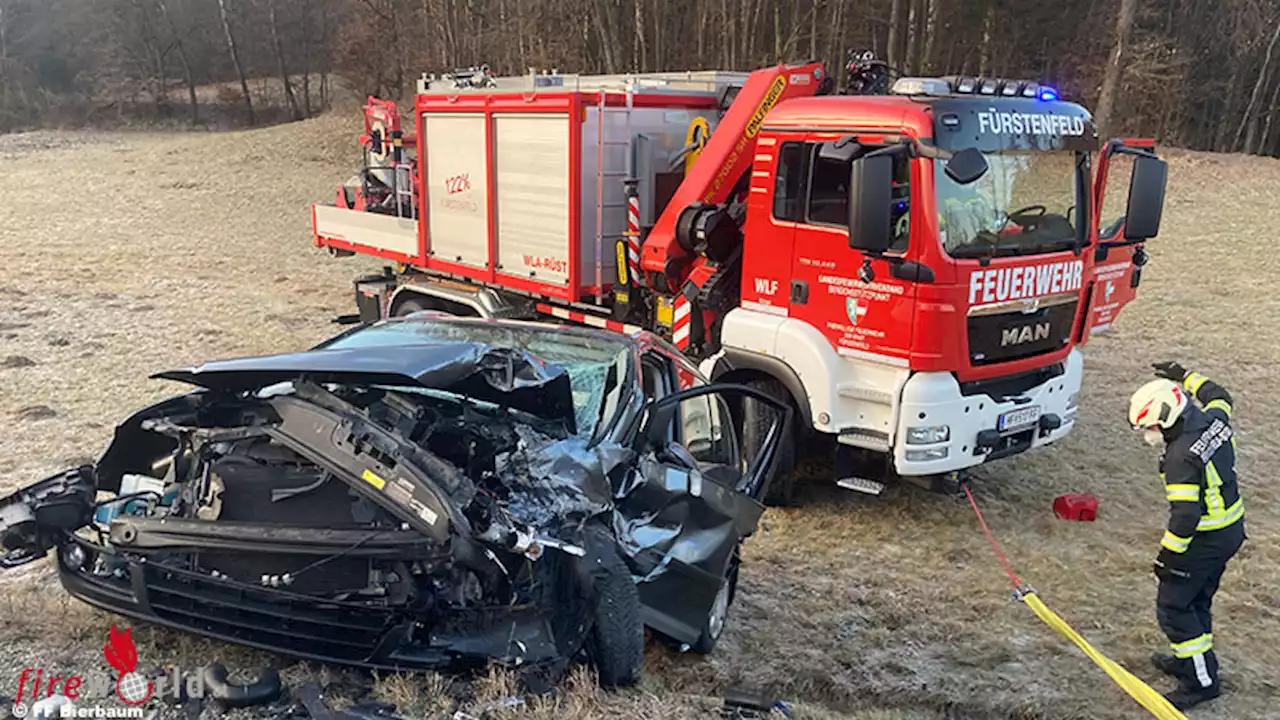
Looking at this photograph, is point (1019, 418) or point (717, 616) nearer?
point (717, 616)

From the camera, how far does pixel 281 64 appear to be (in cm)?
4756

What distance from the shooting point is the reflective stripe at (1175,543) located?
437 centimetres

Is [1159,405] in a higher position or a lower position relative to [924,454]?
higher

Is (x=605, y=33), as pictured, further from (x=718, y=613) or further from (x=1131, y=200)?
(x=718, y=613)

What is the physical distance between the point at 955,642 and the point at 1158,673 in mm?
993

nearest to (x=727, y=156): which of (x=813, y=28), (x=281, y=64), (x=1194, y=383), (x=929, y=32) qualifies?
(x=1194, y=383)


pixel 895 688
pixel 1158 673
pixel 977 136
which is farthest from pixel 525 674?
pixel 977 136

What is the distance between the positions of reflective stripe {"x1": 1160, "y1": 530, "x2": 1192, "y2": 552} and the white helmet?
0.54 m

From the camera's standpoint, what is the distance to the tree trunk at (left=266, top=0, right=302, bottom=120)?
45719 millimetres

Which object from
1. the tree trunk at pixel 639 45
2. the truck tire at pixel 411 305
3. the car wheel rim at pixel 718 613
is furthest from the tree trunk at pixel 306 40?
the car wheel rim at pixel 718 613

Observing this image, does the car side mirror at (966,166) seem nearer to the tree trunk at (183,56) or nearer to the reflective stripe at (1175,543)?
the reflective stripe at (1175,543)

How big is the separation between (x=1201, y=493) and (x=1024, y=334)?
5.68ft

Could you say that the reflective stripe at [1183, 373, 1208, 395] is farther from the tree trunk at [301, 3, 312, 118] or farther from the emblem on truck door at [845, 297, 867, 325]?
the tree trunk at [301, 3, 312, 118]

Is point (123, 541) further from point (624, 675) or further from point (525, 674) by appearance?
point (624, 675)
